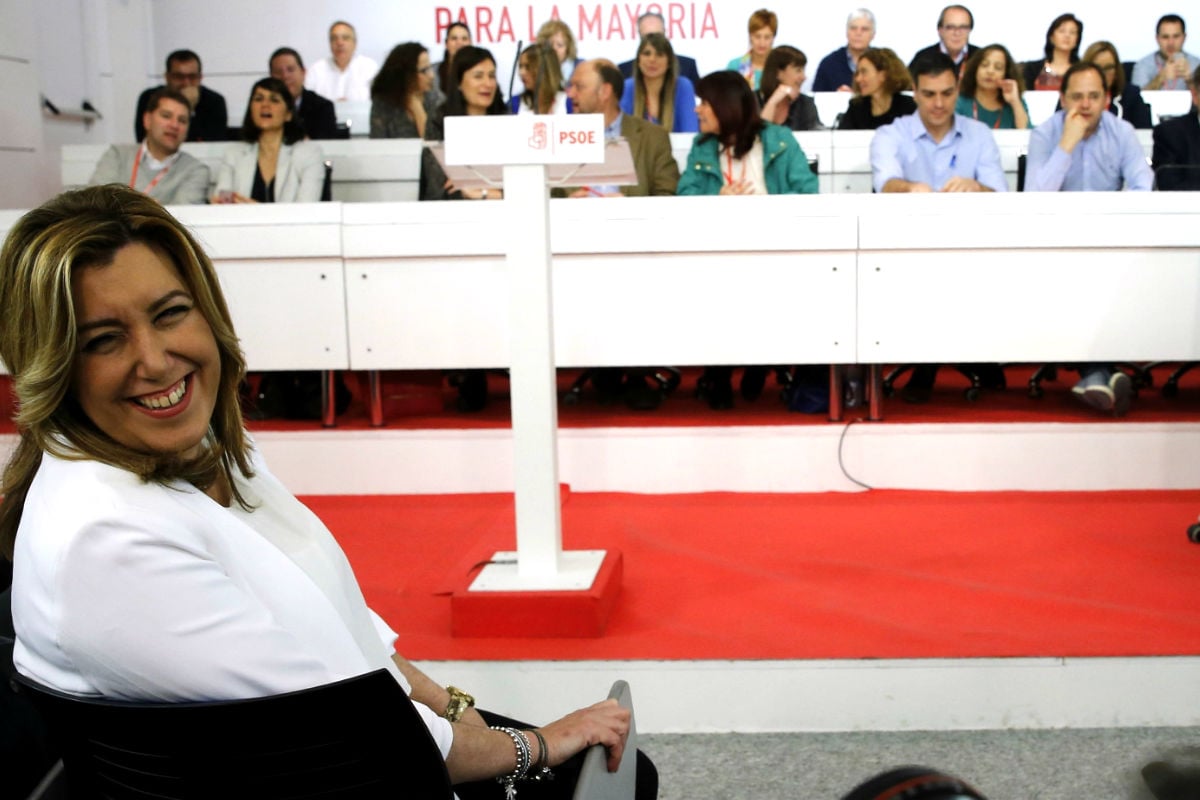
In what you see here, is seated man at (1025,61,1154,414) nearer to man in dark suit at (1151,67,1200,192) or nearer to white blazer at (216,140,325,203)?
man in dark suit at (1151,67,1200,192)

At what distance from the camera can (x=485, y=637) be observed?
2373 mm

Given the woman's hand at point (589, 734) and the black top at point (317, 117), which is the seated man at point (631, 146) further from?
the woman's hand at point (589, 734)

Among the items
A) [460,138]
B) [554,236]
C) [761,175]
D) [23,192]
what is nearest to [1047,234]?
[761,175]

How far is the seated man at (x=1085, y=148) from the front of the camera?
4.17m

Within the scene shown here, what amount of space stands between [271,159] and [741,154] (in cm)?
189

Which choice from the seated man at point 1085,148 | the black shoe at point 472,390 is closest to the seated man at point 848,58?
the seated man at point 1085,148

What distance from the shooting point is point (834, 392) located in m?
3.73

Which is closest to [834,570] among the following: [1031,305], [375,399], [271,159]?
[1031,305]

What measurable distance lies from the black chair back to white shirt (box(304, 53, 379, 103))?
794cm

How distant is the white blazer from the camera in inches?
184

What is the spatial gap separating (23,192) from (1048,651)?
569 centimetres

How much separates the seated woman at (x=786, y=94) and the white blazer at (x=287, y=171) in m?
2.12

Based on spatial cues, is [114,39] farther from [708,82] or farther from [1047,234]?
[1047,234]

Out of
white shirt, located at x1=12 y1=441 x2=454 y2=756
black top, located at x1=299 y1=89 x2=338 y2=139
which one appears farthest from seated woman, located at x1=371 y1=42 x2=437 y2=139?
white shirt, located at x1=12 y1=441 x2=454 y2=756
